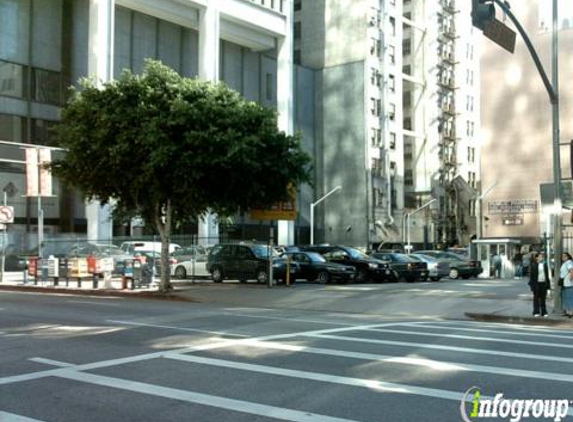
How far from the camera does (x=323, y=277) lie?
28.9 m

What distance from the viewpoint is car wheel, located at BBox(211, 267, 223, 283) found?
28375 millimetres

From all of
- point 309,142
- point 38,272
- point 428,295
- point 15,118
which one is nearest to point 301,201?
point 309,142

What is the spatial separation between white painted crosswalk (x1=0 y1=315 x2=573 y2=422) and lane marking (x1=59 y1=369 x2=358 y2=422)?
0.03ft

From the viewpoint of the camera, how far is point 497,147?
61875 mm

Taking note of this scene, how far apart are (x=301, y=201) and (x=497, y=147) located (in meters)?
19.8

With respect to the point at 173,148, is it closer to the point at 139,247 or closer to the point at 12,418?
the point at 139,247

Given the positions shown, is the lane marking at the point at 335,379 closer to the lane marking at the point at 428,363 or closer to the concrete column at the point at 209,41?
the lane marking at the point at 428,363

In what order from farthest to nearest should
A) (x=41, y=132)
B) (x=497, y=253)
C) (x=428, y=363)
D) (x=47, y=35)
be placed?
(x=47, y=35), (x=41, y=132), (x=497, y=253), (x=428, y=363)

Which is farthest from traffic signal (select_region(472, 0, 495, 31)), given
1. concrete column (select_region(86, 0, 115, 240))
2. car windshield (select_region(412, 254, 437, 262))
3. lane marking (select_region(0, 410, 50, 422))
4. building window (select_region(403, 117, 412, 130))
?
building window (select_region(403, 117, 412, 130))

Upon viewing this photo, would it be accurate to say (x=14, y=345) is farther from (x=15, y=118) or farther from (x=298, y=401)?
(x=15, y=118)

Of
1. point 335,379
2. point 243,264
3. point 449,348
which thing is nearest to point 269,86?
point 243,264

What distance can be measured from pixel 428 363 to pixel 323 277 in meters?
19.6

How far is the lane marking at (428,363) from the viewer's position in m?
8.59

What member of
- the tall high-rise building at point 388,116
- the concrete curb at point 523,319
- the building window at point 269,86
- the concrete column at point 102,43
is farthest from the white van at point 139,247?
the tall high-rise building at point 388,116
